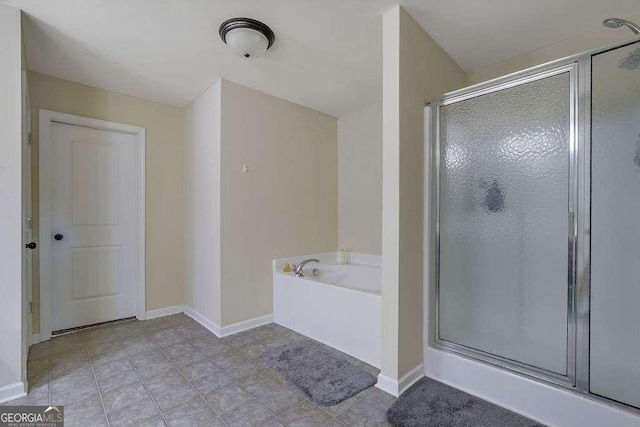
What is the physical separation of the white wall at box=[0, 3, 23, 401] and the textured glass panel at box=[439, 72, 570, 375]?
103 inches

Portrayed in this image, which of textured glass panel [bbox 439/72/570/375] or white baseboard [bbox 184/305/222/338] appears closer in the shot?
textured glass panel [bbox 439/72/570/375]

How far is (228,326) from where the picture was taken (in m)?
2.75

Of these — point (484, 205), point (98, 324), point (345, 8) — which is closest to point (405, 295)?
point (484, 205)

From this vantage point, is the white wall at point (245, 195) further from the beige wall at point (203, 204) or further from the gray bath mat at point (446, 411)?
the gray bath mat at point (446, 411)

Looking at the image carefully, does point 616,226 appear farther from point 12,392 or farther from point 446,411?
point 12,392

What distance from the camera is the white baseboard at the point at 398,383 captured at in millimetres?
1822

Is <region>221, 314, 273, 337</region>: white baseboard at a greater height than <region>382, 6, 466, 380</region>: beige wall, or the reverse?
<region>382, 6, 466, 380</region>: beige wall

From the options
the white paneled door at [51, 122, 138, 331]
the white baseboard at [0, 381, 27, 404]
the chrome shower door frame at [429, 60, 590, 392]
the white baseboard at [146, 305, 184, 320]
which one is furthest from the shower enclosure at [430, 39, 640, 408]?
the white paneled door at [51, 122, 138, 331]

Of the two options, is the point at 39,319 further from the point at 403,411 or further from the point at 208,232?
the point at 403,411

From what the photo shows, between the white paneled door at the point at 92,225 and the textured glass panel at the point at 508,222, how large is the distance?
2.97 m

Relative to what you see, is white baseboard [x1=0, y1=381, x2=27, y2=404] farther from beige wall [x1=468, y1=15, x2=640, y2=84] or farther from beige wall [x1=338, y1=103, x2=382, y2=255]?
beige wall [x1=468, y1=15, x2=640, y2=84]

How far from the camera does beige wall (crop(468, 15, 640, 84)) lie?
200 cm

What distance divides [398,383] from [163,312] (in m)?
2.55

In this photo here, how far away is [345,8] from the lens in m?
1.84
